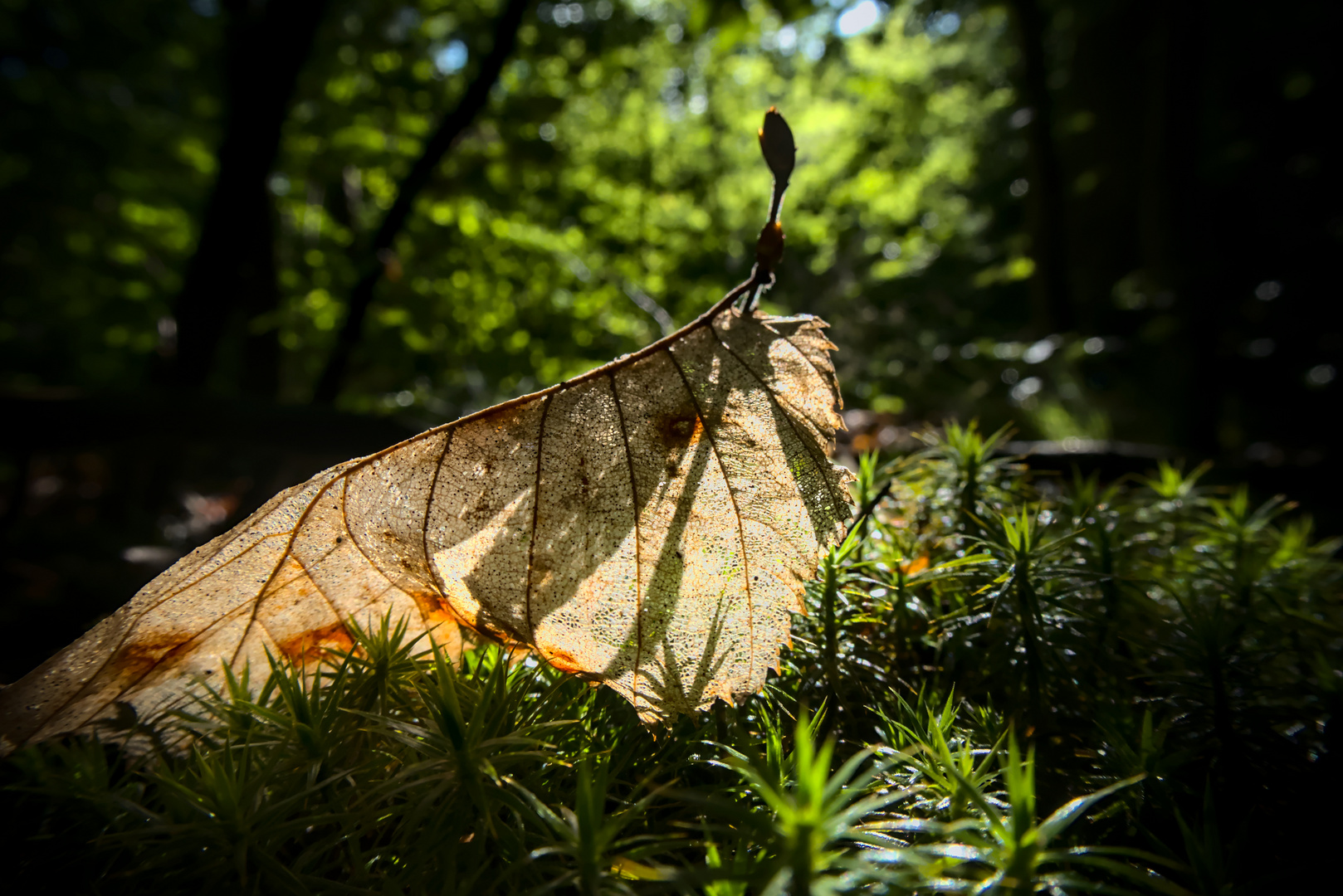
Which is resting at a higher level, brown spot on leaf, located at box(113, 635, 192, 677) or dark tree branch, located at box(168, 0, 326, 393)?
dark tree branch, located at box(168, 0, 326, 393)

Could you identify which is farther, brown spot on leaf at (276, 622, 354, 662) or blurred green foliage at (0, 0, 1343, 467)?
blurred green foliage at (0, 0, 1343, 467)

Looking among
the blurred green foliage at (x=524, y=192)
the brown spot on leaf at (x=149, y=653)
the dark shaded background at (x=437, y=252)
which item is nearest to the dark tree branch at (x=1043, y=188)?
the dark shaded background at (x=437, y=252)

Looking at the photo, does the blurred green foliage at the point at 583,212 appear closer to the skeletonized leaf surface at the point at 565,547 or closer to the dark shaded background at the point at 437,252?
the dark shaded background at the point at 437,252

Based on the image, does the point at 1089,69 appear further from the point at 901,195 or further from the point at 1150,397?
the point at 901,195

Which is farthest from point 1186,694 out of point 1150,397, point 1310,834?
point 1150,397

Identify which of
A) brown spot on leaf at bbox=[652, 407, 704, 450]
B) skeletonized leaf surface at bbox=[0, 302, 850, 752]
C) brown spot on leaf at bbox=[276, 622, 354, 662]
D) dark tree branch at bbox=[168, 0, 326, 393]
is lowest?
brown spot on leaf at bbox=[276, 622, 354, 662]

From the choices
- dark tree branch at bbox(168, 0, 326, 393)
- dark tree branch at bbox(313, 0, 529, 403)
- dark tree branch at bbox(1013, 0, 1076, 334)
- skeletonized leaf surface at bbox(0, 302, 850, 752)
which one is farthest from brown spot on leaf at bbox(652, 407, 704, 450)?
dark tree branch at bbox(1013, 0, 1076, 334)

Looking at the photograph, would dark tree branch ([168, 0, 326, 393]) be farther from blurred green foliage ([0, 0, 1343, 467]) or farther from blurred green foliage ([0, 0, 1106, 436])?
blurred green foliage ([0, 0, 1106, 436])
